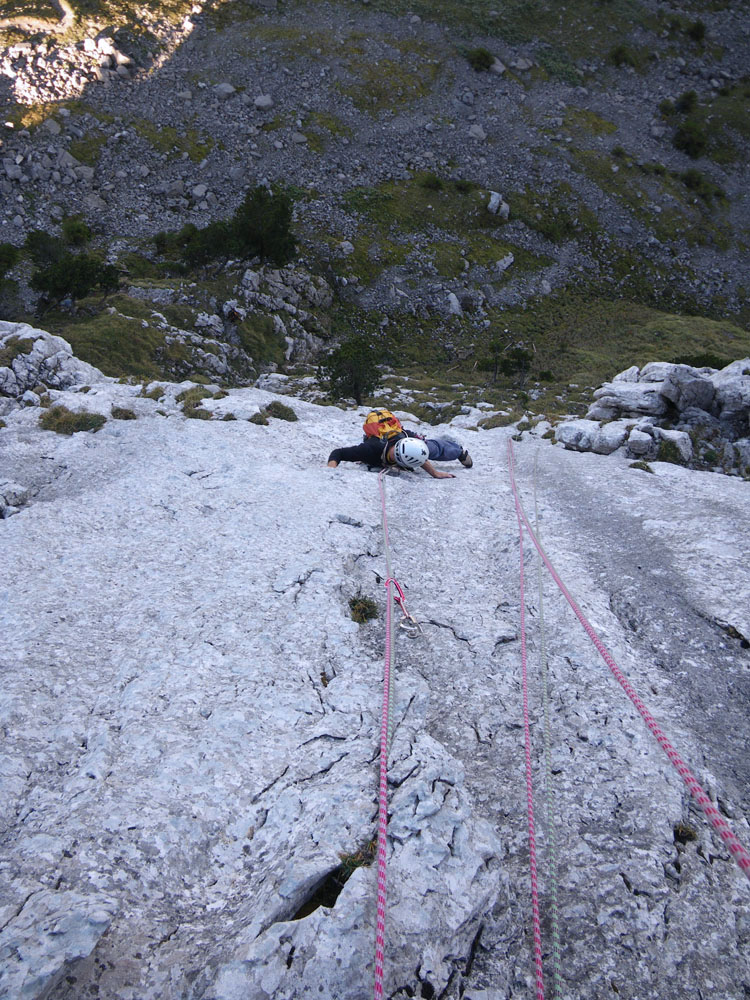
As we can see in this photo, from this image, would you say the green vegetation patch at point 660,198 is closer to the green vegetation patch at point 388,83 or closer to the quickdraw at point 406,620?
the green vegetation patch at point 388,83

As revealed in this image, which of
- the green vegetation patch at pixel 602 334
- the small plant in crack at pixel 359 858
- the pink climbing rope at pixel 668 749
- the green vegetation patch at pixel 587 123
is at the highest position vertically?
the green vegetation patch at pixel 587 123

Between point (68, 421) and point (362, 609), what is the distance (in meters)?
13.9

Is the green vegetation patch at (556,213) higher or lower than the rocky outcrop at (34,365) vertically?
higher

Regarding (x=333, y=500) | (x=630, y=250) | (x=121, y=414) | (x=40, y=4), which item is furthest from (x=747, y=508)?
(x=40, y=4)

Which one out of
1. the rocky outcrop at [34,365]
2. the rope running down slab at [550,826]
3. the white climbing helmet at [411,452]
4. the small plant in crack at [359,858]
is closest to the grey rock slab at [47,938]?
the small plant in crack at [359,858]

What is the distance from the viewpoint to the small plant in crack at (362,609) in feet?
32.1

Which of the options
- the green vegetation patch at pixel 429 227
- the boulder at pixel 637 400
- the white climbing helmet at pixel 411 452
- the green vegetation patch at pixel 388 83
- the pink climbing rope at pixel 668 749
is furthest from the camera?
the green vegetation patch at pixel 388 83

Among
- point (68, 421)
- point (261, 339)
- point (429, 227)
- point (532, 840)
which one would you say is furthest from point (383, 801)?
point (429, 227)

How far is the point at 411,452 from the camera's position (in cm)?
1606

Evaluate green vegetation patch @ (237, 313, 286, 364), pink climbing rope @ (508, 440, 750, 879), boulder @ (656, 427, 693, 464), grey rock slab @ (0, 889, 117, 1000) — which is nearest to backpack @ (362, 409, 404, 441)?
pink climbing rope @ (508, 440, 750, 879)

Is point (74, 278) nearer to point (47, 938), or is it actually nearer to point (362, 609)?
point (362, 609)

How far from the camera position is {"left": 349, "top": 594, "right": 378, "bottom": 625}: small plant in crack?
978cm

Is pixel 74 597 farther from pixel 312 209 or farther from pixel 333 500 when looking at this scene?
pixel 312 209

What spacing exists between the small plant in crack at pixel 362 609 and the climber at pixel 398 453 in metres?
6.97
